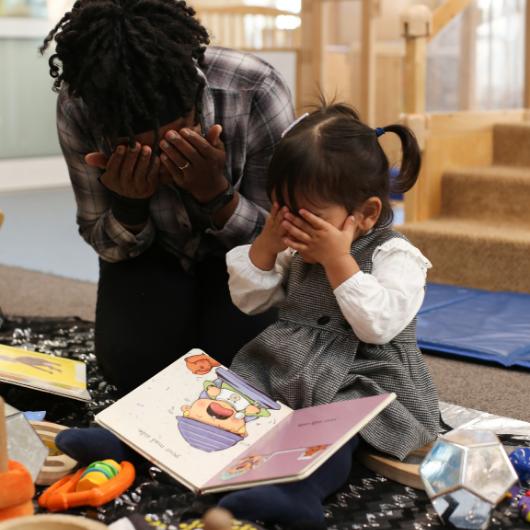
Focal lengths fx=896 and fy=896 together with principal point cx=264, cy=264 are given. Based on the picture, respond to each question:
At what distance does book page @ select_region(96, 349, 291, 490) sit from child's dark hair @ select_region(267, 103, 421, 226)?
0.75 feet

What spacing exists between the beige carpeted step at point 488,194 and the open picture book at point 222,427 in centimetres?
147

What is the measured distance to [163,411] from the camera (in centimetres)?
101

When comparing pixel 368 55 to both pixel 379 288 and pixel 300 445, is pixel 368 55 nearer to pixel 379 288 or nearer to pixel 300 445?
pixel 379 288

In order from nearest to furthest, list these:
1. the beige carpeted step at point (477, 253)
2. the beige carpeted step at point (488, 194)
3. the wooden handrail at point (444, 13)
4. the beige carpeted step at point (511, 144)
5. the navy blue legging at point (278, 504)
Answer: the navy blue legging at point (278, 504), the beige carpeted step at point (477, 253), the beige carpeted step at point (488, 194), the wooden handrail at point (444, 13), the beige carpeted step at point (511, 144)

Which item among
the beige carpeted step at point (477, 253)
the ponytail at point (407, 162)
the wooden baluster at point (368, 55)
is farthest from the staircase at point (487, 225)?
the ponytail at point (407, 162)

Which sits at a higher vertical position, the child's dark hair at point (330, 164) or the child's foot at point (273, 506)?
the child's dark hair at point (330, 164)

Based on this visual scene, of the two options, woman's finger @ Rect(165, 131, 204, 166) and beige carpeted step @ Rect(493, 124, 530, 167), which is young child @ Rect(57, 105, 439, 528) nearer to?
woman's finger @ Rect(165, 131, 204, 166)

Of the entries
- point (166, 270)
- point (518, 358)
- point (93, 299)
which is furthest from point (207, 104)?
point (93, 299)

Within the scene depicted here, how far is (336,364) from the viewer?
3.46ft

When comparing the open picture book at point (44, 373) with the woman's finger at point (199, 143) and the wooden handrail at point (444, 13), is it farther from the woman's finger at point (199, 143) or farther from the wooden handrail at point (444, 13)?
the wooden handrail at point (444, 13)

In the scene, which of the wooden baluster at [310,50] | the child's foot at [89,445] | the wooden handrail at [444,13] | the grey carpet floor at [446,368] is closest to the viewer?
the child's foot at [89,445]

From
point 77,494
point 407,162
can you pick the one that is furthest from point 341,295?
point 77,494

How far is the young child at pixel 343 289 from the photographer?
3.35 feet

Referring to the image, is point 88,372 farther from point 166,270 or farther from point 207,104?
point 207,104
